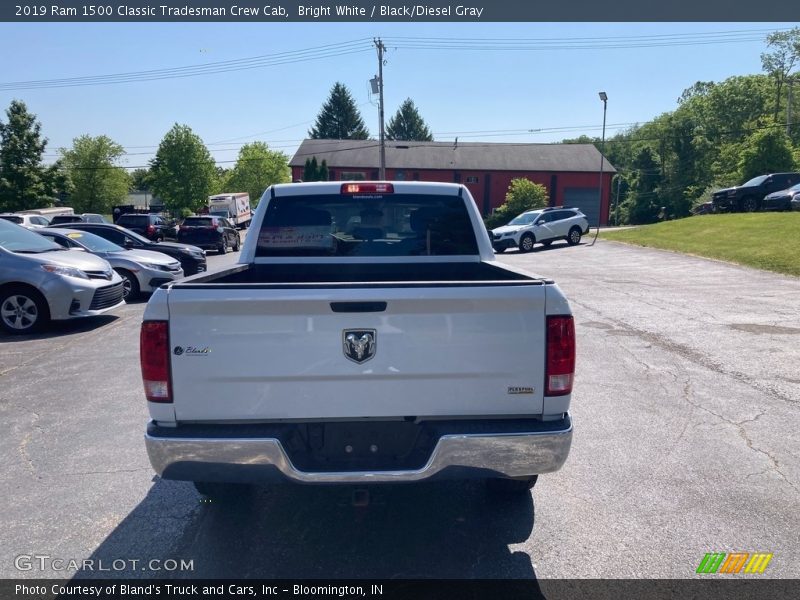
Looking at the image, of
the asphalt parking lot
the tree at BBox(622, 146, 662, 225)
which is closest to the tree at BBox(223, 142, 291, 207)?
the tree at BBox(622, 146, 662, 225)

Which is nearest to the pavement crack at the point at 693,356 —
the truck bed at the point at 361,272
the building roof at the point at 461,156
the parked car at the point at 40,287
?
the truck bed at the point at 361,272

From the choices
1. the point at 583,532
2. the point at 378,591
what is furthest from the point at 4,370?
the point at 583,532

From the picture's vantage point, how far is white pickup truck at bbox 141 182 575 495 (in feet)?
10.2

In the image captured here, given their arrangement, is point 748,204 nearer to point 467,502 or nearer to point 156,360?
point 467,502

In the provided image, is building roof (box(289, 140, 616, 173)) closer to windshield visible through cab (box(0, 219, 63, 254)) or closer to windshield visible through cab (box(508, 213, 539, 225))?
windshield visible through cab (box(508, 213, 539, 225))

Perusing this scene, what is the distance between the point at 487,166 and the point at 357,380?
61.8 meters

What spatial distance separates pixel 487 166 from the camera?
6288 centimetres

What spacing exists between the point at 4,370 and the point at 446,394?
23.6 feet

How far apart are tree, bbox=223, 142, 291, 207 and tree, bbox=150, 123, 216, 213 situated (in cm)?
2057

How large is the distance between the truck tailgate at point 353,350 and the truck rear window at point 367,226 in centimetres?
189

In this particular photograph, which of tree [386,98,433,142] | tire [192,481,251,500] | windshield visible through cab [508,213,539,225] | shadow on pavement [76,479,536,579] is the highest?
tree [386,98,433,142]

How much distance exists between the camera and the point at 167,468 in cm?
316

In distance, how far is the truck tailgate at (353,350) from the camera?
10.2 feet

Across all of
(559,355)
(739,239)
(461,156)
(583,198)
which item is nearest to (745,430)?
(559,355)
